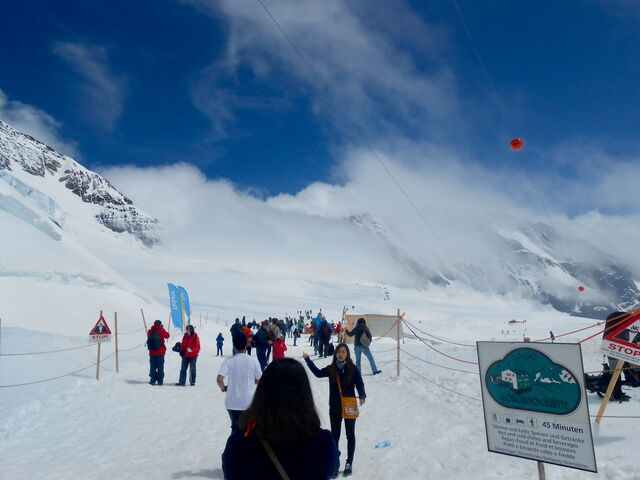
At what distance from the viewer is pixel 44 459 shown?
6.71 metres

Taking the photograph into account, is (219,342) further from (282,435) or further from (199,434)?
(282,435)

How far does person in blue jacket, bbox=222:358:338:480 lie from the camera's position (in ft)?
7.00

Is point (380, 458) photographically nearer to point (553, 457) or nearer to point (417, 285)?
point (553, 457)

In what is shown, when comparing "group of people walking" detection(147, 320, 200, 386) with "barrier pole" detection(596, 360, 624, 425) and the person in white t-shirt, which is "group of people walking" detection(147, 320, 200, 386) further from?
"barrier pole" detection(596, 360, 624, 425)

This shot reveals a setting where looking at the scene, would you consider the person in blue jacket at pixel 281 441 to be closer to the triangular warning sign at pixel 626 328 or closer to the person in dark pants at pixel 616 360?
the triangular warning sign at pixel 626 328

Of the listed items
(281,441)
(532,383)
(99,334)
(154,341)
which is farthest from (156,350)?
(281,441)

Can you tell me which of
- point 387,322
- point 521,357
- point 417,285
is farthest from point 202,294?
point 417,285

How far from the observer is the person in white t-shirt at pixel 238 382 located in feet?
18.8

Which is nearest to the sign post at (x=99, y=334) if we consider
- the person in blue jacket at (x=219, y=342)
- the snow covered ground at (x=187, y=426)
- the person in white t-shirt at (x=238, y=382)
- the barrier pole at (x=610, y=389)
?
the snow covered ground at (x=187, y=426)

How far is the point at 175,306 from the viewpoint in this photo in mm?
25766

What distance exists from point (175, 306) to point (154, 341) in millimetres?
13309

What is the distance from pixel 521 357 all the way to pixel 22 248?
75.2 ft

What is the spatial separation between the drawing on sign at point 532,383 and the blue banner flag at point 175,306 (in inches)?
908

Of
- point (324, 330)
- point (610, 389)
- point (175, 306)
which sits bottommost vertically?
point (610, 389)
